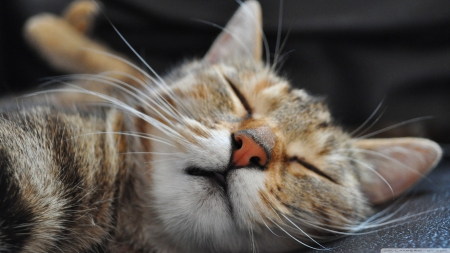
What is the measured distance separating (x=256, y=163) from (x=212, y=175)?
0.10 m

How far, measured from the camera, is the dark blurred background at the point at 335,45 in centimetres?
144

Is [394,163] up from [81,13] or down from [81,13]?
down

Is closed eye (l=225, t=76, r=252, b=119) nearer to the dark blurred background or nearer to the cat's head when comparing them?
the cat's head

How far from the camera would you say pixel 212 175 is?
819 mm

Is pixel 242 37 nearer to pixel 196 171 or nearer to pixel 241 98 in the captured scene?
pixel 241 98

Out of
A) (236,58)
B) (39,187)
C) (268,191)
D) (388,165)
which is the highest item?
(236,58)

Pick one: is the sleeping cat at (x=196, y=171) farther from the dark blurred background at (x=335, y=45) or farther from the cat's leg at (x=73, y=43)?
the cat's leg at (x=73, y=43)

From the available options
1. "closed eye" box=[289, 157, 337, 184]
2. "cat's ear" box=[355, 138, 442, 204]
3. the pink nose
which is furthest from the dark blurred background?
the pink nose

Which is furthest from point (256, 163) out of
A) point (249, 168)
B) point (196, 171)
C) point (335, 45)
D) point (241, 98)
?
point (335, 45)

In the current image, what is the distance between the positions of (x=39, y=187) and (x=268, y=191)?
447 millimetres

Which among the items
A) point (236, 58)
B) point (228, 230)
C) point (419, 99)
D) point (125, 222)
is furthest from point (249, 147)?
point (419, 99)

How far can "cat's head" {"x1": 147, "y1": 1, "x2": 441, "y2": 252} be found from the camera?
80 centimetres

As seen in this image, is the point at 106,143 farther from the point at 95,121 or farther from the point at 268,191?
the point at 268,191

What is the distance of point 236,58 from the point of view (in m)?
1.23
